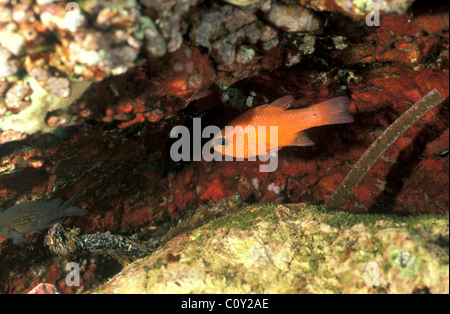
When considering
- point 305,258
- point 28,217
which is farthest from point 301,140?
point 28,217

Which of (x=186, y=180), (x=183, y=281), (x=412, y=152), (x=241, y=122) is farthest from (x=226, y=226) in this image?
(x=412, y=152)

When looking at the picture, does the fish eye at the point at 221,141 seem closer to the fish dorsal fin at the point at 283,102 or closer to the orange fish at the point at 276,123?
the orange fish at the point at 276,123

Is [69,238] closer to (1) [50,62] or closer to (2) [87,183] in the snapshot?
(2) [87,183]

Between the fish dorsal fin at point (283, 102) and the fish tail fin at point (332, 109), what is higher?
the fish dorsal fin at point (283, 102)

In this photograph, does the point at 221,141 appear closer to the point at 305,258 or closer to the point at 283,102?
the point at 283,102

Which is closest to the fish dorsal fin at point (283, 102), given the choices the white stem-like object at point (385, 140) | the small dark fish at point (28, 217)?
the white stem-like object at point (385, 140)

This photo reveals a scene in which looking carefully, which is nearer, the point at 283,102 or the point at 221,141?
the point at 283,102

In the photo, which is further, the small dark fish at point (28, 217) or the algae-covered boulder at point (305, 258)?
the small dark fish at point (28, 217)
